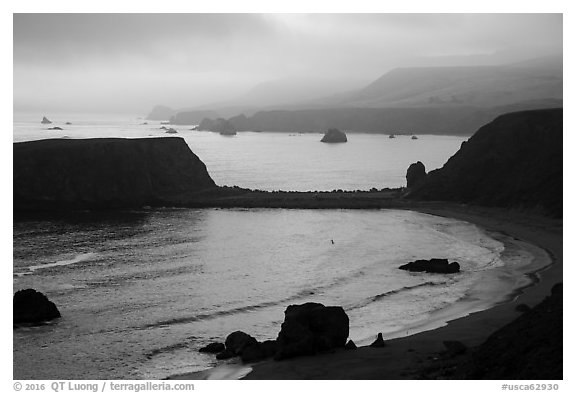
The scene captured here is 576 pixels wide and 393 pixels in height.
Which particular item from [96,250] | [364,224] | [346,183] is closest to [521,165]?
[364,224]

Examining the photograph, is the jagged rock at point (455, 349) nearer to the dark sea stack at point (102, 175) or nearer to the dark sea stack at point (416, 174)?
the dark sea stack at point (102, 175)

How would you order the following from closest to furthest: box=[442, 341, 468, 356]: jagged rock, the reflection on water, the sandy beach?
the sandy beach → box=[442, 341, 468, 356]: jagged rock → the reflection on water

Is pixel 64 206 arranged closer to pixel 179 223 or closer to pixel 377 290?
pixel 179 223

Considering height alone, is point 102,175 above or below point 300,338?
above

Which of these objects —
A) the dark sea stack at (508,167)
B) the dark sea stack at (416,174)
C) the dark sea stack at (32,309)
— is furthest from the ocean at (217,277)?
the dark sea stack at (416,174)

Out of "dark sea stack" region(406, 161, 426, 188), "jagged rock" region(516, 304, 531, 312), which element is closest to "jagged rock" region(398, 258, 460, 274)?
"jagged rock" region(516, 304, 531, 312)

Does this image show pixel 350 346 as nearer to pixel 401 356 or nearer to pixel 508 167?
pixel 401 356

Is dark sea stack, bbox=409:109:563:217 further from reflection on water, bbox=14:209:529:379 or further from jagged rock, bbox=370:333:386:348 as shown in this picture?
jagged rock, bbox=370:333:386:348

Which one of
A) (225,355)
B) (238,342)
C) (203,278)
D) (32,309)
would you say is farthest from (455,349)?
(203,278)
